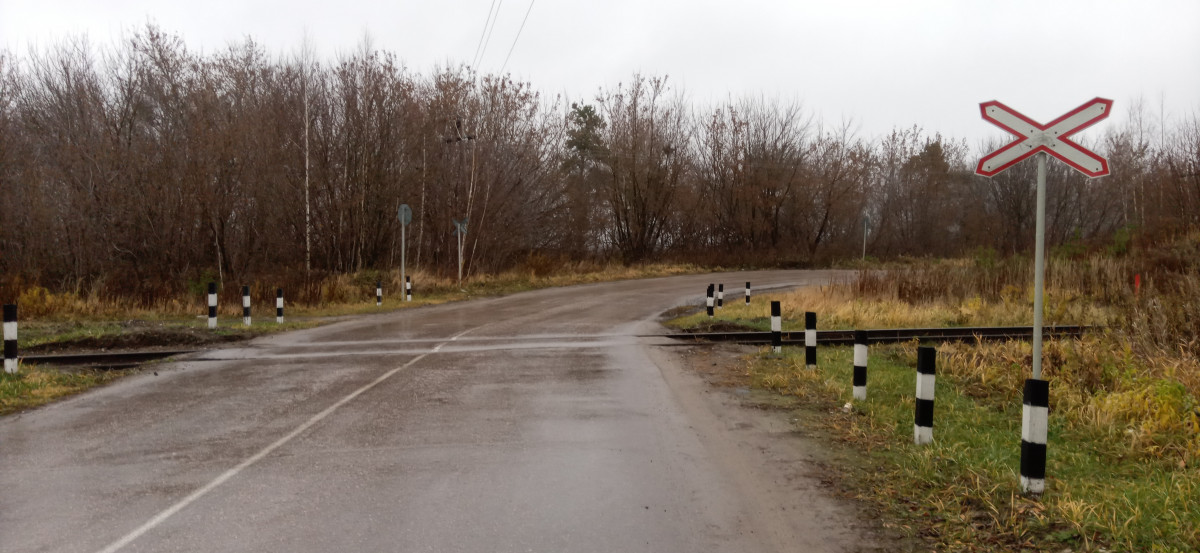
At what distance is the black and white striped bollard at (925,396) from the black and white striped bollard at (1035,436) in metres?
1.27

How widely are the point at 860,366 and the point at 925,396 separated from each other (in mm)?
1949

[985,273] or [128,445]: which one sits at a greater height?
[985,273]

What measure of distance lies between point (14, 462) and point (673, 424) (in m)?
5.47

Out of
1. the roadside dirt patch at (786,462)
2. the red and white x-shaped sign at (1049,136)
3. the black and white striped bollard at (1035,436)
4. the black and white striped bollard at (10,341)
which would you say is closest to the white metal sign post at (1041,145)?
the red and white x-shaped sign at (1049,136)

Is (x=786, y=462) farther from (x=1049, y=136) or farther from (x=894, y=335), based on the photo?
(x=894, y=335)

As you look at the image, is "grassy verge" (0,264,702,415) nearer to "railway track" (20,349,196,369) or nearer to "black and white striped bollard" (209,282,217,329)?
"black and white striped bollard" (209,282,217,329)

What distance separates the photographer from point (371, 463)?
6070 mm

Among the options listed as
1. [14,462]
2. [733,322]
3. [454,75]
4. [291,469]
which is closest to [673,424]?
[291,469]

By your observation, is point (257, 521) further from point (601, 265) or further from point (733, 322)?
point (601, 265)

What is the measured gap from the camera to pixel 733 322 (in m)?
16.5

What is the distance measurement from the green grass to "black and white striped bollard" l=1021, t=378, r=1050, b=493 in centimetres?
11

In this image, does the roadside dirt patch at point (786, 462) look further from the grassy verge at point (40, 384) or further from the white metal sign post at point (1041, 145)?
the grassy verge at point (40, 384)

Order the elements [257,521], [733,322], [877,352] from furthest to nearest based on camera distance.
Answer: [733,322] < [877,352] < [257,521]

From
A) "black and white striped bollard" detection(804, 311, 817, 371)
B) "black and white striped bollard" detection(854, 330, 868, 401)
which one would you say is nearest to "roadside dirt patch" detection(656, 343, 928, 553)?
"black and white striped bollard" detection(854, 330, 868, 401)
